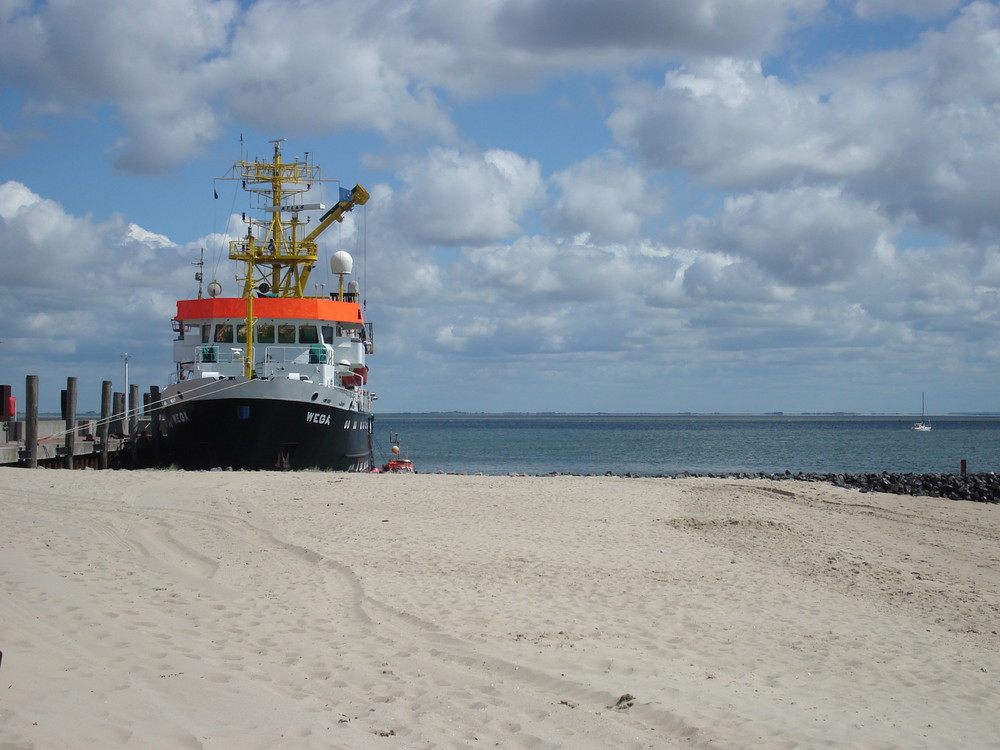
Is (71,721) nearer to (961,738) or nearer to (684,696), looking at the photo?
(684,696)

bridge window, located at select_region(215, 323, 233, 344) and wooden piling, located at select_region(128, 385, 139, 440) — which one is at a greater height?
bridge window, located at select_region(215, 323, 233, 344)

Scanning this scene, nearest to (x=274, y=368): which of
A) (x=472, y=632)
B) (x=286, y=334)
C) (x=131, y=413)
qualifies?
(x=286, y=334)

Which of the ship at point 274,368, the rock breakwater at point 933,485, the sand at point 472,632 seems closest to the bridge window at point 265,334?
the ship at point 274,368

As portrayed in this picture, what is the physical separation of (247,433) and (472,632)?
57.2ft

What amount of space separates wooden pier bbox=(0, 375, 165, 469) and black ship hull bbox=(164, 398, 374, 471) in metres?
1.90

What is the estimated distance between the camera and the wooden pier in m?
23.9

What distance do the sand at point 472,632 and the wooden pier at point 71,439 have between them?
9.48 metres

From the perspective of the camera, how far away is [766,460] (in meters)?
53.4

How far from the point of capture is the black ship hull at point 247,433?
77.9 ft

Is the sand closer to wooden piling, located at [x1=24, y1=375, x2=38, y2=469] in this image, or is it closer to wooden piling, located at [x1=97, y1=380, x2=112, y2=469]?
wooden piling, located at [x1=24, y1=375, x2=38, y2=469]

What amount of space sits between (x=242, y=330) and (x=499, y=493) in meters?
11.9

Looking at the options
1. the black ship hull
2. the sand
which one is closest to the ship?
the black ship hull

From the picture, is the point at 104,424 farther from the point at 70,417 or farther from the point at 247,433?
the point at 247,433

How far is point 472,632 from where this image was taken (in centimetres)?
759
